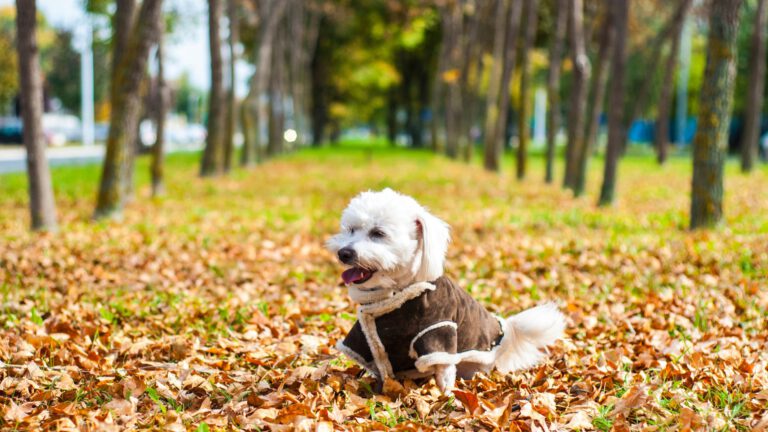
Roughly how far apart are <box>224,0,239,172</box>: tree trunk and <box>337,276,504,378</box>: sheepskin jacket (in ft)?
64.9

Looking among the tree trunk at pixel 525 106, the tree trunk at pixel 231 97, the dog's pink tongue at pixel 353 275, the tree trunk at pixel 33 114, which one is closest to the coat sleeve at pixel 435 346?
the dog's pink tongue at pixel 353 275

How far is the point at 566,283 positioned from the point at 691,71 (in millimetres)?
65845

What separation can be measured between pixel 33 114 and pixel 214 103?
1079cm

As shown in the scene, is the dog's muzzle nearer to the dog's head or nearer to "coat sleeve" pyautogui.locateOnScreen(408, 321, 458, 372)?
the dog's head

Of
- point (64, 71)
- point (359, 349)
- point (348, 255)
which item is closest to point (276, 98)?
point (359, 349)

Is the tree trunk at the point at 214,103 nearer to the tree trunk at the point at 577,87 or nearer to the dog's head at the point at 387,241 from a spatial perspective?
the tree trunk at the point at 577,87

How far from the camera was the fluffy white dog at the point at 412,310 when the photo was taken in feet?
14.1

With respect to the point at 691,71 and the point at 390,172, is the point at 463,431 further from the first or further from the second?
the point at 691,71

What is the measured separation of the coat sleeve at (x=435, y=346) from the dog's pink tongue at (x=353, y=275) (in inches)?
21.9

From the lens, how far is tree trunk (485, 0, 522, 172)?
24.1m

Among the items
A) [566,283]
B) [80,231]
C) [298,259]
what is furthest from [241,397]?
[80,231]

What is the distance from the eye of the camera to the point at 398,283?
179 inches

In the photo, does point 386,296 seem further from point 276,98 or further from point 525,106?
point 276,98

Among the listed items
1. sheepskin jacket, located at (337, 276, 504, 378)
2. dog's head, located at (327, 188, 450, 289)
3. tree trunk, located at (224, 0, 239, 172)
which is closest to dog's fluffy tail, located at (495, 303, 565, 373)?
sheepskin jacket, located at (337, 276, 504, 378)
